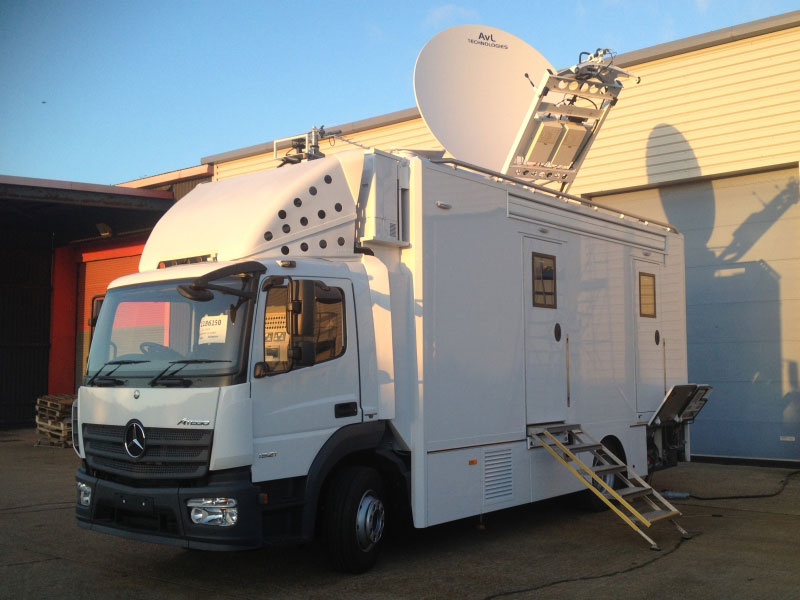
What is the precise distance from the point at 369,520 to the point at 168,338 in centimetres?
216

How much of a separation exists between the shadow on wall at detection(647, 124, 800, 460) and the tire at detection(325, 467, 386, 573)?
8.45 metres

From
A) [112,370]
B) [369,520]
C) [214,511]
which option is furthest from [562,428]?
[112,370]

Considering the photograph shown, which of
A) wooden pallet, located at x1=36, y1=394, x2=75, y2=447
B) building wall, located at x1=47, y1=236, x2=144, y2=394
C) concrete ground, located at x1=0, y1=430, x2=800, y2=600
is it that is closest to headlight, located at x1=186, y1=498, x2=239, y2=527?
concrete ground, located at x1=0, y1=430, x2=800, y2=600

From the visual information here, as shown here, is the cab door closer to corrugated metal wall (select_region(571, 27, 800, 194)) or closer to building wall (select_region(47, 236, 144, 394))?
corrugated metal wall (select_region(571, 27, 800, 194))

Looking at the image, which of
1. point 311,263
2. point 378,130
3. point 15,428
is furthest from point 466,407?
point 15,428

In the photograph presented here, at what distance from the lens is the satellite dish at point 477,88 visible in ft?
36.7

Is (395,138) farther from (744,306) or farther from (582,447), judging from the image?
(582,447)

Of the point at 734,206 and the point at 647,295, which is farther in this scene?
the point at 734,206

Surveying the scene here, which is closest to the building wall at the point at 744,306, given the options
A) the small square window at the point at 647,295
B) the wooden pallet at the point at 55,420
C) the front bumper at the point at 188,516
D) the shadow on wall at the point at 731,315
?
the shadow on wall at the point at 731,315

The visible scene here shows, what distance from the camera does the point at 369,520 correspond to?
6.80 metres

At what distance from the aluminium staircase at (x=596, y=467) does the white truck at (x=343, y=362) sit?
4 cm

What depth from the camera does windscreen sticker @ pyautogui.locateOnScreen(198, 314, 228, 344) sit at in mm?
6098

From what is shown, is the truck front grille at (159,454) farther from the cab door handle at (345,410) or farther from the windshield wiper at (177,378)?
the cab door handle at (345,410)

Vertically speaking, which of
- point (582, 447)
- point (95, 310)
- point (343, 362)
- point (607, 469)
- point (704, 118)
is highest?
point (704, 118)
